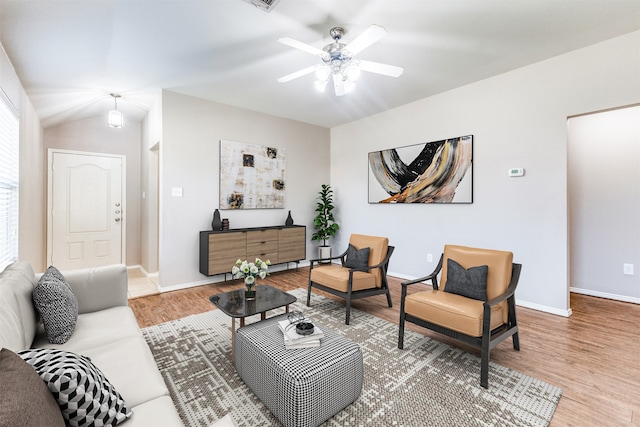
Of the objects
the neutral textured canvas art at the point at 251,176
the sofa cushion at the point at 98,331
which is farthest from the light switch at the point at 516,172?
the sofa cushion at the point at 98,331

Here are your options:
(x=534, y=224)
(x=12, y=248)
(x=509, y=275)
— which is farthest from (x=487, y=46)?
(x=12, y=248)

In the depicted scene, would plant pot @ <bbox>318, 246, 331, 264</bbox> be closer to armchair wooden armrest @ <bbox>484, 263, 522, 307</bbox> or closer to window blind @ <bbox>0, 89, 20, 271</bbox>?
armchair wooden armrest @ <bbox>484, 263, 522, 307</bbox>

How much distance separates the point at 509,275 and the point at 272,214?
12.4 feet

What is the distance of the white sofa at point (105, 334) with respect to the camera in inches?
49.1

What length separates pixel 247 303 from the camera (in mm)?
2434

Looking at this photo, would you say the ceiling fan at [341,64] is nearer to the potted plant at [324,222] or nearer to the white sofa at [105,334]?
the white sofa at [105,334]

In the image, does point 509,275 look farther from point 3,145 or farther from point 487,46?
point 3,145

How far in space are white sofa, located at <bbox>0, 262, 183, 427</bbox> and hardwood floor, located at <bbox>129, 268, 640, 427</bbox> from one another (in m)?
0.83

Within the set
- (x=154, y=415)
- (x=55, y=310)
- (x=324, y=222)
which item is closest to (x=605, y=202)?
(x=324, y=222)

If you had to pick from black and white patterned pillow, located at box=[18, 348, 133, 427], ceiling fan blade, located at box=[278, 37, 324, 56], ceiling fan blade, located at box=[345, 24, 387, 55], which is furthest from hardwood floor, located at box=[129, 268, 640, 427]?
ceiling fan blade, located at box=[278, 37, 324, 56]

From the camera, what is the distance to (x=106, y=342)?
1.77 metres

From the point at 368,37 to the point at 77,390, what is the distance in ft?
8.21

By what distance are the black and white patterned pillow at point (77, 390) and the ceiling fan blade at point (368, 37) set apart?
2405 millimetres

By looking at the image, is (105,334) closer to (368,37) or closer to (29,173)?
(368,37)
